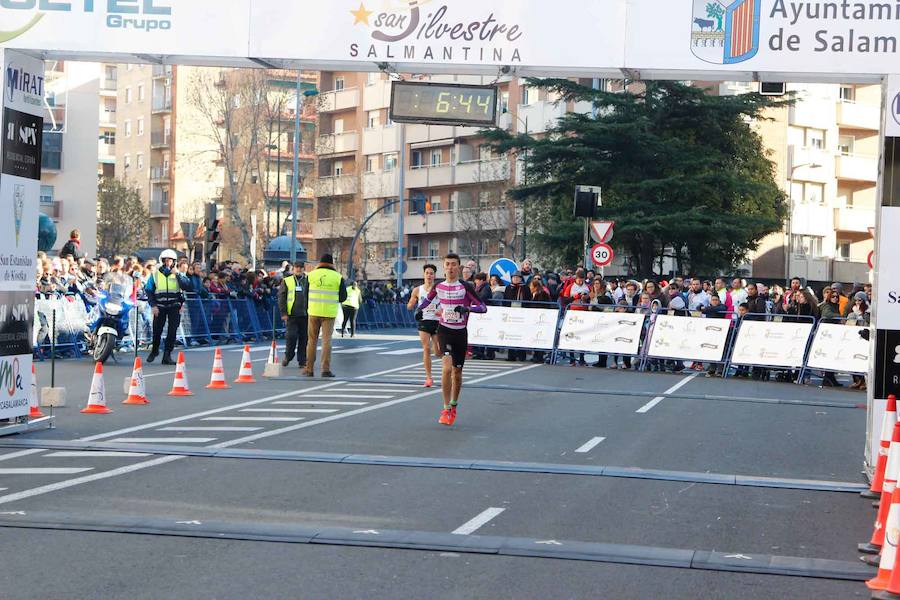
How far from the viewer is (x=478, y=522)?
30.8 feet

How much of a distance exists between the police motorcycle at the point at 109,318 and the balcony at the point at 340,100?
6593 centimetres

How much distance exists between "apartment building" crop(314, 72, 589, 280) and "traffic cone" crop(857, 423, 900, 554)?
67890 millimetres

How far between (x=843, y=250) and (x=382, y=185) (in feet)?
93.6

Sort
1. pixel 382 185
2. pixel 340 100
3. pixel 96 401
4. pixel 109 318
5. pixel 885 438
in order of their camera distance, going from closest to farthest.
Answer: pixel 885 438 → pixel 96 401 → pixel 109 318 → pixel 382 185 → pixel 340 100

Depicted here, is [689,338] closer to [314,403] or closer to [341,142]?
[314,403]

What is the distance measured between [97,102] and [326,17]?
64.1 metres

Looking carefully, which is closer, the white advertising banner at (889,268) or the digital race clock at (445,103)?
the white advertising banner at (889,268)

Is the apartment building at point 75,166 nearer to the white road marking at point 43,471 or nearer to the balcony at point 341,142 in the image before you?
the balcony at point 341,142

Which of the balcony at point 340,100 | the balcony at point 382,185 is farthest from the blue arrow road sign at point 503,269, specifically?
the balcony at point 340,100

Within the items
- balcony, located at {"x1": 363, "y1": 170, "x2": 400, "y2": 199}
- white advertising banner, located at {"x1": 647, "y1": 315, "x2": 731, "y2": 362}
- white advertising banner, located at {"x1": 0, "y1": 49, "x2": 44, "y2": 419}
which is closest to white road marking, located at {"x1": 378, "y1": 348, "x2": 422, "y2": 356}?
white advertising banner, located at {"x1": 647, "y1": 315, "x2": 731, "y2": 362}

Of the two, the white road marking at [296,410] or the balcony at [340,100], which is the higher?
the balcony at [340,100]

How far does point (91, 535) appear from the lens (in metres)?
8.52

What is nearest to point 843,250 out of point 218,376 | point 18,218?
point 218,376

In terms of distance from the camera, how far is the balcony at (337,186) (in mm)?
91000
